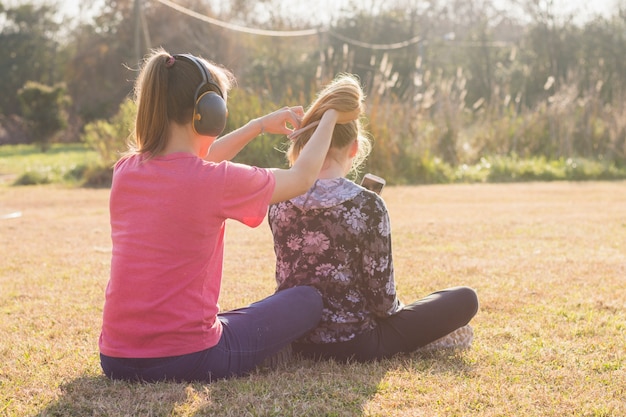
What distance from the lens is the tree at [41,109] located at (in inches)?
942

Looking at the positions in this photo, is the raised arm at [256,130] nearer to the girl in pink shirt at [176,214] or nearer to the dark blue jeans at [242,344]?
the girl in pink shirt at [176,214]

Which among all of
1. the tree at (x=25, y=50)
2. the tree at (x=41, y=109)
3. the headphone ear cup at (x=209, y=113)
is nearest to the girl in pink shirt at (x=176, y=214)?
the headphone ear cup at (x=209, y=113)

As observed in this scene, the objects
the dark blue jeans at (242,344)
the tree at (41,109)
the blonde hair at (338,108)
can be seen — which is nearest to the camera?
the dark blue jeans at (242,344)

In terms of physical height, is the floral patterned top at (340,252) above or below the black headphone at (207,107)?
below

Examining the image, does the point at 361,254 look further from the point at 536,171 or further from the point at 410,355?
the point at 536,171

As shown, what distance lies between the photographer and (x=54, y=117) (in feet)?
80.4

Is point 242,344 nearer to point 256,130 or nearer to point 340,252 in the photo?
point 340,252

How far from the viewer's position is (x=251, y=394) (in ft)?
8.15

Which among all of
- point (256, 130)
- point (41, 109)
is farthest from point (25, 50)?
point (256, 130)

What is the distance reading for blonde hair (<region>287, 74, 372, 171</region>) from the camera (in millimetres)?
2674

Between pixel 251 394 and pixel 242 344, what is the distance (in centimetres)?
25

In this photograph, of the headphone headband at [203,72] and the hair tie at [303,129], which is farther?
the hair tie at [303,129]

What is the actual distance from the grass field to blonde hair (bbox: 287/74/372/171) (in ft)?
2.72

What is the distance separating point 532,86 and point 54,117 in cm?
1486
